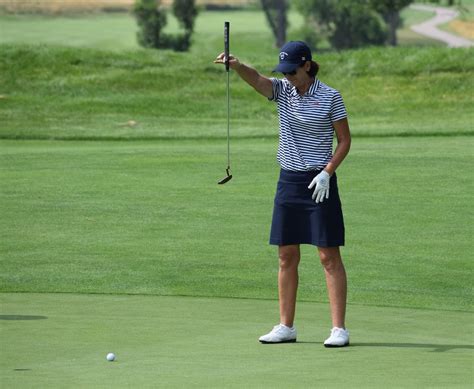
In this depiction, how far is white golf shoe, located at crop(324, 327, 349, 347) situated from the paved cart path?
242 feet

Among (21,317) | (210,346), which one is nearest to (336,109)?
(210,346)

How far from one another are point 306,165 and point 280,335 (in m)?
1.10

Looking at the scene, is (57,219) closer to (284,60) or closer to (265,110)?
(284,60)

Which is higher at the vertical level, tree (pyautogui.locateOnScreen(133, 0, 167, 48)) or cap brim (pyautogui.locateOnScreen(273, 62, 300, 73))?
cap brim (pyautogui.locateOnScreen(273, 62, 300, 73))

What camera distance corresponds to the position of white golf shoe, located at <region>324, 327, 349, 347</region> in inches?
336

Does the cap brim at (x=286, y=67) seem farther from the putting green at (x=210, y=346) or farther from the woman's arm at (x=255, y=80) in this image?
the putting green at (x=210, y=346)

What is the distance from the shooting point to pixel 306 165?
29.5ft

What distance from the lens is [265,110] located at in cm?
3100

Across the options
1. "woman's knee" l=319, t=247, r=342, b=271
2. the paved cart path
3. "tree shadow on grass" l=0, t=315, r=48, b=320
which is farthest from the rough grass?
the paved cart path

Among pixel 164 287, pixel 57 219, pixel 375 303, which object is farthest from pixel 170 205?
pixel 375 303

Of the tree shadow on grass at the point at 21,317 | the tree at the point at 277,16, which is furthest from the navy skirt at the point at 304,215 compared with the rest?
the tree at the point at 277,16

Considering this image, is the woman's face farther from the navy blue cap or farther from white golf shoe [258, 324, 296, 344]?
white golf shoe [258, 324, 296, 344]

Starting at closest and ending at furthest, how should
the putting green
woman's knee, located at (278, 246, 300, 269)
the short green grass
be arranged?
the putting green < woman's knee, located at (278, 246, 300, 269) < the short green grass

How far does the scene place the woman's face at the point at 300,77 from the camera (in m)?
8.92
